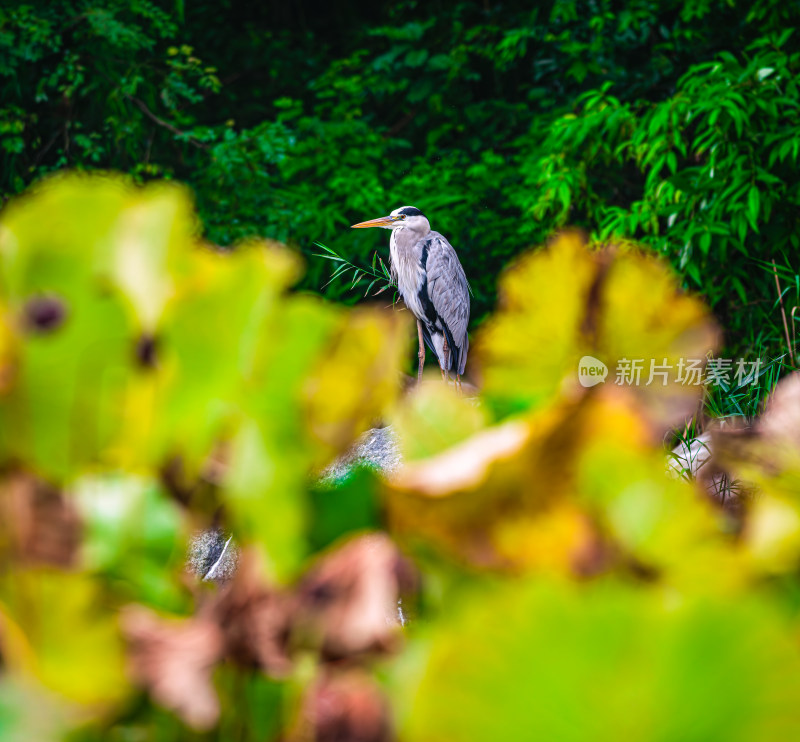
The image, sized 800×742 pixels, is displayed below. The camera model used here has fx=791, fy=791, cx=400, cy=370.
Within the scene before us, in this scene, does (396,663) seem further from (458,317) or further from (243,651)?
(458,317)

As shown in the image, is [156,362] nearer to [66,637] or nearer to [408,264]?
[66,637]

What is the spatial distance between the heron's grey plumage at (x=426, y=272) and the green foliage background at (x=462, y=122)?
0.35 meters

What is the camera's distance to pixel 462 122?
528 cm

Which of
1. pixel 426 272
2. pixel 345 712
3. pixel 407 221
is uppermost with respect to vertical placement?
pixel 345 712

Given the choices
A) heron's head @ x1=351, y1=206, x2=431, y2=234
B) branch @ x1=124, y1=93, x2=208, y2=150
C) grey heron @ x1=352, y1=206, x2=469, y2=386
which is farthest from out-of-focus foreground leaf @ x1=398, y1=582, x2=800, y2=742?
branch @ x1=124, y1=93, x2=208, y2=150

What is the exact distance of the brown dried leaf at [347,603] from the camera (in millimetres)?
127

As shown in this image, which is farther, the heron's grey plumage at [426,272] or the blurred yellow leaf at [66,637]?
the heron's grey plumage at [426,272]

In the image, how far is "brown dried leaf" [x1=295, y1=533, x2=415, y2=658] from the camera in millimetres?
127

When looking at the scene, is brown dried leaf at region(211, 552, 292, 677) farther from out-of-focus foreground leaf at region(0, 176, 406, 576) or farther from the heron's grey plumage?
the heron's grey plumage

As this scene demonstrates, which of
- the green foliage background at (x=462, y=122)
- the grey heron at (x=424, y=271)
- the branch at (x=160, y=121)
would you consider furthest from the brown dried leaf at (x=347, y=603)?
the branch at (x=160, y=121)

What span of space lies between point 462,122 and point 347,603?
17.8 feet

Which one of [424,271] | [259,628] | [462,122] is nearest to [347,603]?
[259,628]

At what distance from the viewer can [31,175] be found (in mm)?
4410

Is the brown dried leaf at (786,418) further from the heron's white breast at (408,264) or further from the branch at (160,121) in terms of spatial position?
the branch at (160,121)
